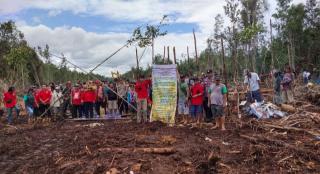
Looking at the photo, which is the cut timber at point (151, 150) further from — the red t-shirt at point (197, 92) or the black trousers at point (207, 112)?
the black trousers at point (207, 112)

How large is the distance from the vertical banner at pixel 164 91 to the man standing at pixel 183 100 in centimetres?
63

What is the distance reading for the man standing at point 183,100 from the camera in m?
16.4

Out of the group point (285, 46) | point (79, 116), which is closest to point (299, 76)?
point (285, 46)

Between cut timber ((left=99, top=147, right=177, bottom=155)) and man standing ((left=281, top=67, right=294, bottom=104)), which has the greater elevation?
man standing ((left=281, top=67, right=294, bottom=104))

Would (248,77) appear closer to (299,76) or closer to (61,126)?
(61,126)

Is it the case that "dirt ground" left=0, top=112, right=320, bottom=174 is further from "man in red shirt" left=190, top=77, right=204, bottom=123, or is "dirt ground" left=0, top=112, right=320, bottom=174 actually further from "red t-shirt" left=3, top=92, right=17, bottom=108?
"red t-shirt" left=3, top=92, right=17, bottom=108

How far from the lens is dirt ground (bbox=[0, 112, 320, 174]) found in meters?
9.21

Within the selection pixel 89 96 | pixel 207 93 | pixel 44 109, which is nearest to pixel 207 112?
pixel 207 93

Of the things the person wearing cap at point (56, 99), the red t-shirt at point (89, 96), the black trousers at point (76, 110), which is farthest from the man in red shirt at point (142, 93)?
the person wearing cap at point (56, 99)

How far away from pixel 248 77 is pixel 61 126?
717cm

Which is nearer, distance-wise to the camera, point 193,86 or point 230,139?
point 230,139

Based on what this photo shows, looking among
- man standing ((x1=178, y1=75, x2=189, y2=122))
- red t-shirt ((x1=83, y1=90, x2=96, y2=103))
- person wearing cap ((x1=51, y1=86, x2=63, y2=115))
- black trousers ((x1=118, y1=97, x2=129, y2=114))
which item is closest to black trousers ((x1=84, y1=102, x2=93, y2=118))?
red t-shirt ((x1=83, y1=90, x2=96, y2=103))

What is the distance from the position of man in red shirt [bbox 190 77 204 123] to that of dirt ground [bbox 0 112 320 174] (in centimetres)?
142

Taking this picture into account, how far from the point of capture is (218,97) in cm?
1362
